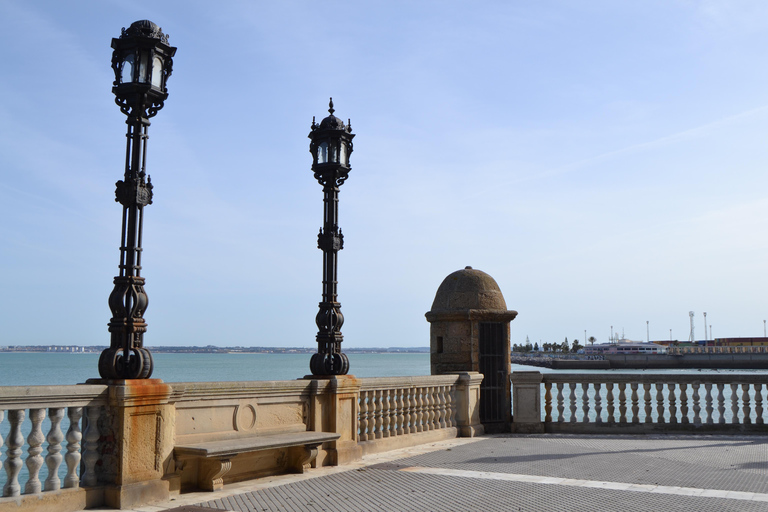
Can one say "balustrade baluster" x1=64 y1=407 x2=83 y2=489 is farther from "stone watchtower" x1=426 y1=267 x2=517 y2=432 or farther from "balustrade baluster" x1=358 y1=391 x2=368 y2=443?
"stone watchtower" x1=426 y1=267 x2=517 y2=432

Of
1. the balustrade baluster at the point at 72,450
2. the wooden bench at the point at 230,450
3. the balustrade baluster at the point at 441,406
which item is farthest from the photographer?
the balustrade baluster at the point at 441,406

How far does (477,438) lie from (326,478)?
16.6ft

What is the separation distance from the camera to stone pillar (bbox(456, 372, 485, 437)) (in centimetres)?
1335

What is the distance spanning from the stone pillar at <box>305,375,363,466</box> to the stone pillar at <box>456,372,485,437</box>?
3.54 meters

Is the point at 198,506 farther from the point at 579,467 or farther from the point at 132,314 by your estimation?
the point at 579,467

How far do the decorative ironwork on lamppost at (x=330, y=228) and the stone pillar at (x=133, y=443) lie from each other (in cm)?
338

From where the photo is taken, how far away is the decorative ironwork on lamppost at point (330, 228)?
10.4 m

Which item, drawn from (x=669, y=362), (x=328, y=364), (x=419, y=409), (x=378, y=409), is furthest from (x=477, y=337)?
(x=669, y=362)

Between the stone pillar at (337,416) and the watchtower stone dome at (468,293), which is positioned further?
the watchtower stone dome at (468,293)

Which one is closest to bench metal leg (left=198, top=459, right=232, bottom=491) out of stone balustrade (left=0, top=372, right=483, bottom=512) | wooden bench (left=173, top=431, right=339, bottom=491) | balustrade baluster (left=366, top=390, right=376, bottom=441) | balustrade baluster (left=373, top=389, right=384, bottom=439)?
wooden bench (left=173, top=431, right=339, bottom=491)

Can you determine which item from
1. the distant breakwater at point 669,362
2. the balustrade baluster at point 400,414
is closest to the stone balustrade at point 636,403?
the balustrade baluster at point 400,414

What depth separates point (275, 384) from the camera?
912cm

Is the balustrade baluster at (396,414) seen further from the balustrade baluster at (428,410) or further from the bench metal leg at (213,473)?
the bench metal leg at (213,473)

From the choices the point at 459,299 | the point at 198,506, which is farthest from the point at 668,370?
the point at 198,506
